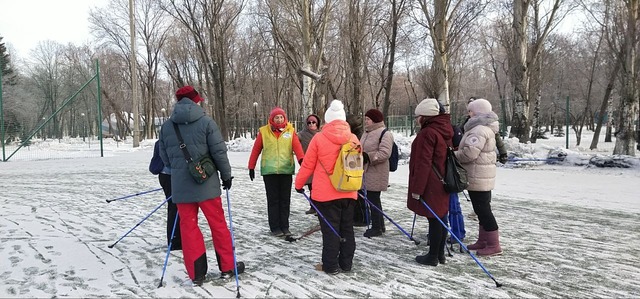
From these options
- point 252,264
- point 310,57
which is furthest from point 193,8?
point 252,264

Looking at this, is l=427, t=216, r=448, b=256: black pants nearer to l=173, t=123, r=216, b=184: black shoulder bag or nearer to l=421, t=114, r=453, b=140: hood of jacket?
l=421, t=114, r=453, b=140: hood of jacket

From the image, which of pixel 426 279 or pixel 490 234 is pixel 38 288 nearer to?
pixel 426 279

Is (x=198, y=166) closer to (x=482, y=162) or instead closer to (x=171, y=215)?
(x=171, y=215)

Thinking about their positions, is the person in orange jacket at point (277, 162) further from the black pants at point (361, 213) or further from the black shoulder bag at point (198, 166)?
the black shoulder bag at point (198, 166)

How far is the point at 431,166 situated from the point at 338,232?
1.18m

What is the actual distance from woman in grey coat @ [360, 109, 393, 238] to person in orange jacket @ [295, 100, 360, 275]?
4.06 feet

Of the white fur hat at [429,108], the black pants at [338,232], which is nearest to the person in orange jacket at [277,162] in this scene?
the black pants at [338,232]

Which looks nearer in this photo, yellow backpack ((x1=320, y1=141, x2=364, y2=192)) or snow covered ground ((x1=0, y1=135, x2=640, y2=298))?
snow covered ground ((x1=0, y1=135, x2=640, y2=298))

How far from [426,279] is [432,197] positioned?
830 millimetres

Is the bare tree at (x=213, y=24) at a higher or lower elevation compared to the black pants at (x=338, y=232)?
higher

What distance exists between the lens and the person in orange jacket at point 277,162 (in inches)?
219

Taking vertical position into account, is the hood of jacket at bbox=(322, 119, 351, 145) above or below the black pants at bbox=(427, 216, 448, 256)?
above

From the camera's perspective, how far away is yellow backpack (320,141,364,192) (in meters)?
4.12

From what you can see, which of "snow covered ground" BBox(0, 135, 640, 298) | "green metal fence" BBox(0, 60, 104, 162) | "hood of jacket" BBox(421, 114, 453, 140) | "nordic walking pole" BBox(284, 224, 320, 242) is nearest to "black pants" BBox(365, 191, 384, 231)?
"snow covered ground" BBox(0, 135, 640, 298)
